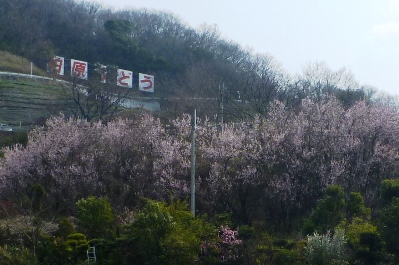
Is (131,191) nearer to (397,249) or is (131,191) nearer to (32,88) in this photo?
(397,249)

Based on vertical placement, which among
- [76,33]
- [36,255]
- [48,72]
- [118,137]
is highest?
[76,33]

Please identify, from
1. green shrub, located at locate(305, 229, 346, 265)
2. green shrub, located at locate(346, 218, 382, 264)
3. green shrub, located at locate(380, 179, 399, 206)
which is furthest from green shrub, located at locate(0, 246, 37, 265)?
green shrub, located at locate(380, 179, 399, 206)

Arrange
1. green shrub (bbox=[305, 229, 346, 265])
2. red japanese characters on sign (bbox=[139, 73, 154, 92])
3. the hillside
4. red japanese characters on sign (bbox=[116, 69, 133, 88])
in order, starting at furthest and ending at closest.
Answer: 1. red japanese characters on sign (bbox=[139, 73, 154, 92])
2. red japanese characters on sign (bbox=[116, 69, 133, 88])
3. the hillside
4. green shrub (bbox=[305, 229, 346, 265])

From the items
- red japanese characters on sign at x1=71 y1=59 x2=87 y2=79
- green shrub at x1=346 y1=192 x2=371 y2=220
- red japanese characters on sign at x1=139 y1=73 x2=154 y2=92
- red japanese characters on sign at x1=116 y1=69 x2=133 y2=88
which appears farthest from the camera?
red japanese characters on sign at x1=139 y1=73 x2=154 y2=92

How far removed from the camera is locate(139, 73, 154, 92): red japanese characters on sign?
50094mm

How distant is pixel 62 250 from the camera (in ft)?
58.6

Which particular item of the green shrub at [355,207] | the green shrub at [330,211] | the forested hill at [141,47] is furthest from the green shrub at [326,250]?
the forested hill at [141,47]

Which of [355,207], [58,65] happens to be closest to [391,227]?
[355,207]

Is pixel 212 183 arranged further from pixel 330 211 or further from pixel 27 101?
pixel 27 101

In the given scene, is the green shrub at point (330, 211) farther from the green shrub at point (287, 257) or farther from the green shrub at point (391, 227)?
the green shrub at point (391, 227)

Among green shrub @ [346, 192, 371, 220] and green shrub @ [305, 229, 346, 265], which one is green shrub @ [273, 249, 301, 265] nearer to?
green shrub @ [305, 229, 346, 265]

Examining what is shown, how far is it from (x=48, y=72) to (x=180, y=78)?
1139 centimetres

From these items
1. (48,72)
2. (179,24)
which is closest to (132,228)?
(48,72)

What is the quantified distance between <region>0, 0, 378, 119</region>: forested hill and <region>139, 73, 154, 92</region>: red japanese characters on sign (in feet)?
3.54
